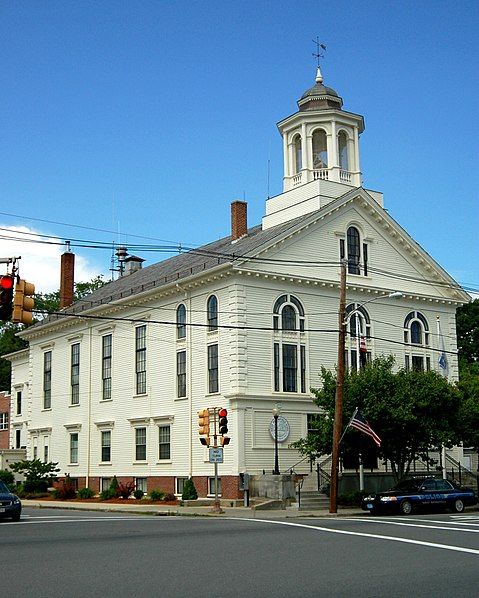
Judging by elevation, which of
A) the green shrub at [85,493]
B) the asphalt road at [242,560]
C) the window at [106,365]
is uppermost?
the window at [106,365]

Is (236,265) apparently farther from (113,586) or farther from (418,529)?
(113,586)

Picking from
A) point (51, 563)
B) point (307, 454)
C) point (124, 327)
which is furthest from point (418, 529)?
point (124, 327)

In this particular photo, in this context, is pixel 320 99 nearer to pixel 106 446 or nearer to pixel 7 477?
pixel 106 446

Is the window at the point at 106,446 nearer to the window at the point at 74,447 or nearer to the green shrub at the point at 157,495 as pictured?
the window at the point at 74,447

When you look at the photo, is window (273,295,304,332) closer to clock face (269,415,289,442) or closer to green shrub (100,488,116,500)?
clock face (269,415,289,442)

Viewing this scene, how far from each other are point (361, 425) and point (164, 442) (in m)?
13.4

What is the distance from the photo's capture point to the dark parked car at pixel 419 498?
31.1 metres

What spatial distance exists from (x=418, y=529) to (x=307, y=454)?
14.5m

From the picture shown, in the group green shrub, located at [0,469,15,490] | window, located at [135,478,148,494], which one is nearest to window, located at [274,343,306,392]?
window, located at [135,478,148,494]

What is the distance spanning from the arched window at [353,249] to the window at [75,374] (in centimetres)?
1783

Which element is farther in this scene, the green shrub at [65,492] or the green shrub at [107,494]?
the green shrub at [65,492]

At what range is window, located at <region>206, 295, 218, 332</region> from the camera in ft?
136

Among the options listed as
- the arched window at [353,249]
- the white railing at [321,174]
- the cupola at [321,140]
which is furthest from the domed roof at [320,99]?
the arched window at [353,249]

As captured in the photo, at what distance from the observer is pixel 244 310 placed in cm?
4003
